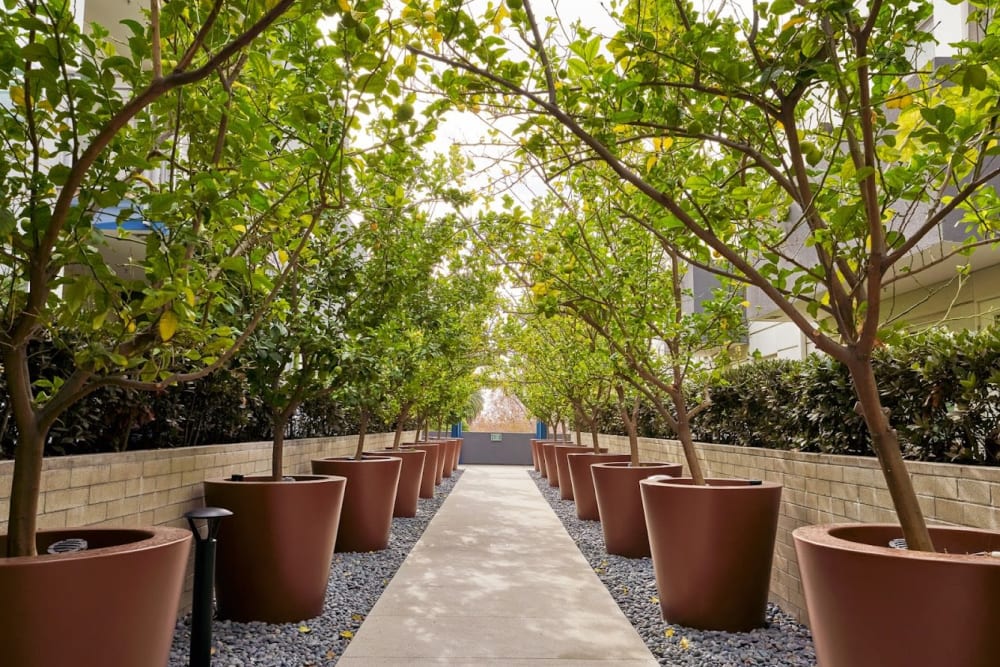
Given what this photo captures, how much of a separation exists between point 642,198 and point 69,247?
213cm

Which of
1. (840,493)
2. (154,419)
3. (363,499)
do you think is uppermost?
(154,419)

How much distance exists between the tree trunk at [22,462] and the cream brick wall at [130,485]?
0.53 metres

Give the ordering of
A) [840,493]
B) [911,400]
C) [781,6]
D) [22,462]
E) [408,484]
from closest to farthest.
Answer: [781,6]
[22,462]
[911,400]
[840,493]
[408,484]

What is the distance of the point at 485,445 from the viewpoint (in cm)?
2303

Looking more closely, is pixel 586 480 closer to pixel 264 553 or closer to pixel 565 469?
pixel 565 469

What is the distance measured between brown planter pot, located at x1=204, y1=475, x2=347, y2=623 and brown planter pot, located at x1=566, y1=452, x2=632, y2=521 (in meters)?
4.51

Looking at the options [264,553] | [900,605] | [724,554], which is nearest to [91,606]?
[264,553]

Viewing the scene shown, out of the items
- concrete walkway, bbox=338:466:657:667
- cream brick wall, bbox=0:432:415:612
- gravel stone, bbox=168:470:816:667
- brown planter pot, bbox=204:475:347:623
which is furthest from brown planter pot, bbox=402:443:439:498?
brown planter pot, bbox=204:475:347:623

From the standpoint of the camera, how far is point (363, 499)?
19.3 feet

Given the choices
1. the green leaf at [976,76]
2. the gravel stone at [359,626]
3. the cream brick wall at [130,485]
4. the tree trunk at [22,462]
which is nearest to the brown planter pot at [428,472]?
the gravel stone at [359,626]

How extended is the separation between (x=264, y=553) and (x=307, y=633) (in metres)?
0.49

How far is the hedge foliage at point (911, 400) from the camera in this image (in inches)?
120

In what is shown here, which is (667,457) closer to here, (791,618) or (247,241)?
(791,618)

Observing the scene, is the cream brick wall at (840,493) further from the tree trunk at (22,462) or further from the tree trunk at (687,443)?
the tree trunk at (22,462)
